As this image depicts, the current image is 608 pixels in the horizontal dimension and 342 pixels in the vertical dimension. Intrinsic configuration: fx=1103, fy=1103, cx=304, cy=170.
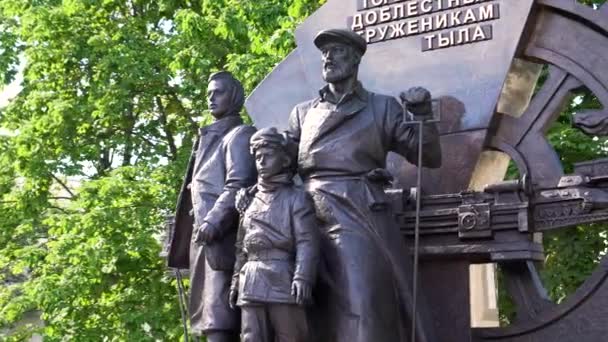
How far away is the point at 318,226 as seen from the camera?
6.80 meters

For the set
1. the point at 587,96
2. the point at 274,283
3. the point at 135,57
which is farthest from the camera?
the point at 135,57

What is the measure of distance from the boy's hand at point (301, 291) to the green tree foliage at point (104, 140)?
23.4ft

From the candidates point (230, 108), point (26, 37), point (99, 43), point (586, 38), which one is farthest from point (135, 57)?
point (586, 38)

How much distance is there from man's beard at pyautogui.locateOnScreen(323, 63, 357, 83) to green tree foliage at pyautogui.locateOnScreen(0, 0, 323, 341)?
6341 mm

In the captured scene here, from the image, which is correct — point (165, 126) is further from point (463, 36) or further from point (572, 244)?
point (463, 36)

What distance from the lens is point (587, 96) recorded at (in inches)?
484

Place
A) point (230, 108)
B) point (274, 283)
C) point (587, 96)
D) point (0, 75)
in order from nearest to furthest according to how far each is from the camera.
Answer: point (274, 283), point (230, 108), point (587, 96), point (0, 75)

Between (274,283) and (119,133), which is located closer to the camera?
(274,283)

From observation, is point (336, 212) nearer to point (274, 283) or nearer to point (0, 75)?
point (274, 283)

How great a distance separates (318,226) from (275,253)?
15.2 inches

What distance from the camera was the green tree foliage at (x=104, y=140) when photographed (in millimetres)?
14797

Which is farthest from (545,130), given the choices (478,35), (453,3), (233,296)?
(233,296)

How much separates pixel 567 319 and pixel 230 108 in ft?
9.00

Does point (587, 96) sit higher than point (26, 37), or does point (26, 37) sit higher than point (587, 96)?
point (26, 37)
